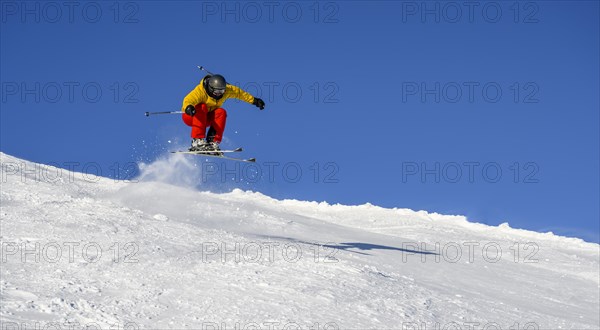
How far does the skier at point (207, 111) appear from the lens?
1286 centimetres

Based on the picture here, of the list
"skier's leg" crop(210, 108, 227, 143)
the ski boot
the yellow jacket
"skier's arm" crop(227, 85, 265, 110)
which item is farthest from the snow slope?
"skier's arm" crop(227, 85, 265, 110)

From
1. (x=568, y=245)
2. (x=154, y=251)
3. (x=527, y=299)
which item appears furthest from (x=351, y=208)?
(x=154, y=251)

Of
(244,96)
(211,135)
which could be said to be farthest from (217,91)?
(244,96)

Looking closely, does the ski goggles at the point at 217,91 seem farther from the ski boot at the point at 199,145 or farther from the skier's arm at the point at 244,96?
the ski boot at the point at 199,145

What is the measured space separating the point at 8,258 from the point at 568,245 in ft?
69.0

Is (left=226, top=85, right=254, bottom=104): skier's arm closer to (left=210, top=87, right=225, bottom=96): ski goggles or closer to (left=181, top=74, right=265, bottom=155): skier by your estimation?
(left=181, top=74, right=265, bottom=155): skier

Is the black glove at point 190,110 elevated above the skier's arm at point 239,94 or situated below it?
below

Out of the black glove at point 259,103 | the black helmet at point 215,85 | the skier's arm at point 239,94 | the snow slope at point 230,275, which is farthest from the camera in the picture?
the black glove at point 259,103

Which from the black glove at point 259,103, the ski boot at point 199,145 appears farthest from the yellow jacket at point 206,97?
the ski boot at point 199,145

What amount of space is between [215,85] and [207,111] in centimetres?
70

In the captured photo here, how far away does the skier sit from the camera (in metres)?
12.9

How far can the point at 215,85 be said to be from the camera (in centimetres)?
1280

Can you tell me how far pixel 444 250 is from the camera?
1744 centimetres

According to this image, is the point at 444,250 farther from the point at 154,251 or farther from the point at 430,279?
the point at 154,251
